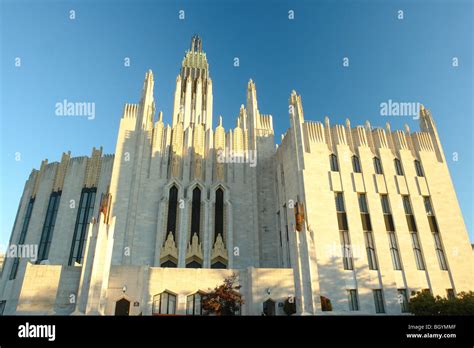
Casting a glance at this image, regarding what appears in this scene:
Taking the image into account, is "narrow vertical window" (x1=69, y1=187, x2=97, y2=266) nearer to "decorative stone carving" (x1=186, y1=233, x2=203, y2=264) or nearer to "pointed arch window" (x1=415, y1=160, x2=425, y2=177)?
"decorative stone carving" (x1=186, y1=233, x2=203, y2=264)

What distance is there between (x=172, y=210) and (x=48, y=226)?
15720 millimetres

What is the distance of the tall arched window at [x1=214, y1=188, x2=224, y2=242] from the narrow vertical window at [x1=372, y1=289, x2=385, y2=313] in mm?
13743

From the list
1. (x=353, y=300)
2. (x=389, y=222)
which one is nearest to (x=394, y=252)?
(x=389, y=222)

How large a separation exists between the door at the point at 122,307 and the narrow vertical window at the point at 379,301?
18131mm

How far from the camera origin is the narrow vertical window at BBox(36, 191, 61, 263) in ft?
122

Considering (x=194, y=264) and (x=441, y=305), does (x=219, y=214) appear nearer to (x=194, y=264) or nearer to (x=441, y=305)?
(x=194, y=264)

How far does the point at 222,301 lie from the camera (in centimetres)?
2330

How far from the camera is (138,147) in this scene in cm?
3481

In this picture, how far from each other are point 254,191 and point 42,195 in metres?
24.6

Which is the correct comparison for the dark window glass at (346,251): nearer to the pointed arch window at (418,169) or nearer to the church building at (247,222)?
the church building at (247,222)

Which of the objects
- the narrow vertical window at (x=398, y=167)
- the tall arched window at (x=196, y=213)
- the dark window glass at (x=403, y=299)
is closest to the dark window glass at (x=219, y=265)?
the tall arched window at (x=196, y=213)

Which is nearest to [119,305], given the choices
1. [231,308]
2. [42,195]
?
[231,308]
